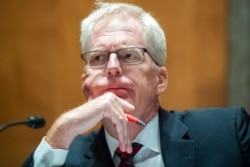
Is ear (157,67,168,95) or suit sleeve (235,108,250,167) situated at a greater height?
ear (157,67,168,95)

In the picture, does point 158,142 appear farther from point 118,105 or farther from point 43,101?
point 43,101

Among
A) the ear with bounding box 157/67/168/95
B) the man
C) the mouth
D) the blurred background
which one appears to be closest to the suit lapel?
the man

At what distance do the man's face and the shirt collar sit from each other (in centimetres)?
5

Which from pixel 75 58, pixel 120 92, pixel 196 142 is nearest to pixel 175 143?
pixel 196 142

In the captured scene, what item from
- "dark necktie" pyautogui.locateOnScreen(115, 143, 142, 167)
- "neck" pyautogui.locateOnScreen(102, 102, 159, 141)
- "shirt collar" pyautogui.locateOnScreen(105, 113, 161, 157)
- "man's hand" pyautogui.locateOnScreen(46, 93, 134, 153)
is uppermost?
"man's hand" pyautogui.locateOnScreen(46, 93, 134, 153)

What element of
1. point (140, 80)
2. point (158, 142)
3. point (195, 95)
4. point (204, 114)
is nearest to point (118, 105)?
point (140, 80)

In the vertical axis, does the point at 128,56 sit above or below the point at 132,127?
above

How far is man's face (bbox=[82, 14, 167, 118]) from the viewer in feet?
5.19

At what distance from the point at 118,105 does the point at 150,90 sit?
0.68ft

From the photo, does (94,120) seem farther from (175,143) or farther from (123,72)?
(175,143)

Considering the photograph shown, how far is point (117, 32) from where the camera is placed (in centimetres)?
166

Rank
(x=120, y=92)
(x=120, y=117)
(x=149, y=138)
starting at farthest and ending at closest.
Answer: (x=149, y=138) → (x=120, y=92) → (x=120, y=117)

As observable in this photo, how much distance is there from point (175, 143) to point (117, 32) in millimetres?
479

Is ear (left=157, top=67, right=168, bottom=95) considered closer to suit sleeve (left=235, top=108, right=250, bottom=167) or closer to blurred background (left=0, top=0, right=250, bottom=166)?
suit sleeve (left=235, top=108, right=250, bottom=167)
